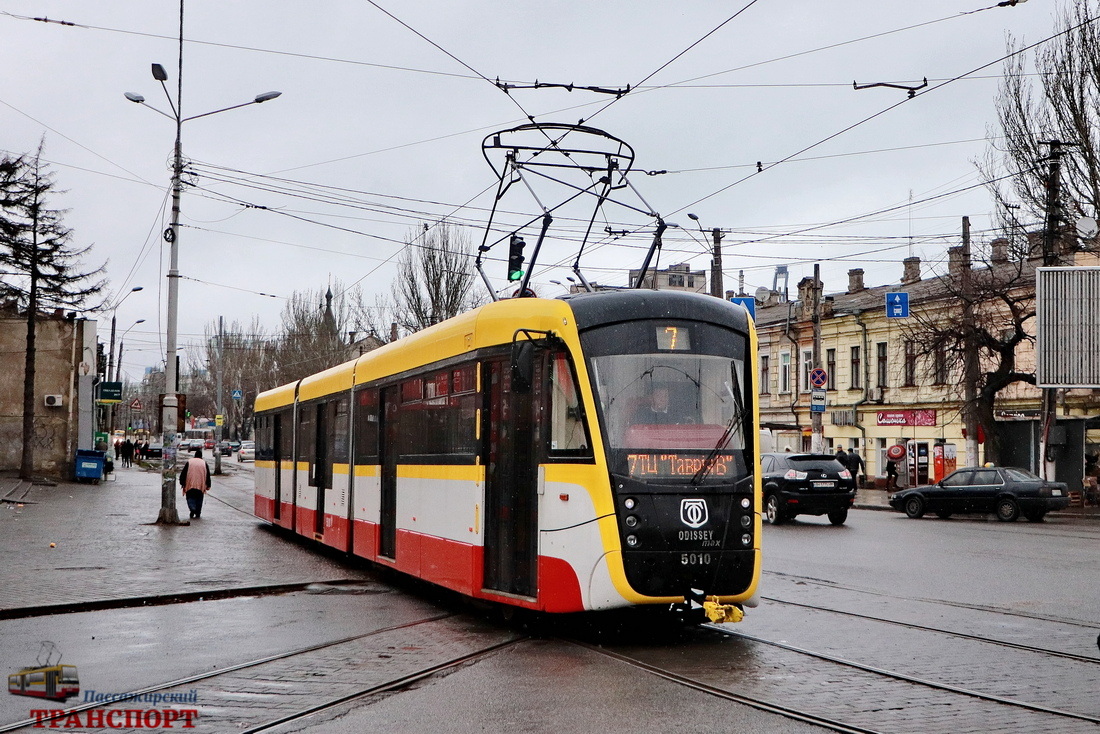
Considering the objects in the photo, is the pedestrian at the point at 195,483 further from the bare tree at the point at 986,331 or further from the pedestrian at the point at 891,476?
the pedestrian at the point at 891,476

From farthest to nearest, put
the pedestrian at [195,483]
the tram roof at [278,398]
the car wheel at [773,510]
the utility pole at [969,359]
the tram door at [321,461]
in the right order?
the utility pole at [969,359] < the car wheel at [773,510] < the pedestrian at [195,483] < the tram roof at [278,398] < the tram door at [321,461]

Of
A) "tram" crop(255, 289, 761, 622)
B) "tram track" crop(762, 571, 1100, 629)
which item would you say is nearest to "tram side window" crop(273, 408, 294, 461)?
"tram track" crop(762, 571, 1100, 629)

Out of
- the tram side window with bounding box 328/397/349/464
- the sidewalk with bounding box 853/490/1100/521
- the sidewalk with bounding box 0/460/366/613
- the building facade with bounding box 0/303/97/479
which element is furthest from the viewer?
the building facade with bounding box 0/303/97/479

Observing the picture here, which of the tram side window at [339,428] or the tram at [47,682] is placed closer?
the tram at [47,682]

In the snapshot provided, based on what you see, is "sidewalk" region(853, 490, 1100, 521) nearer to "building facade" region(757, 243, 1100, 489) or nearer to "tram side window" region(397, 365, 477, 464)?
"building facade" region(757, 243, 1100, 489)

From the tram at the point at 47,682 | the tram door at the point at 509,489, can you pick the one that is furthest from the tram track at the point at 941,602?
the tram at the point at 47,682

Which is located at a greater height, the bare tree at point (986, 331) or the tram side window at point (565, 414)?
the bare tree at point (986, 331)

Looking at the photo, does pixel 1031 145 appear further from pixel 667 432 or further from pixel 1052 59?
pixel 667 432

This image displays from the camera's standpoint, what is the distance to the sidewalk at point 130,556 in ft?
43.5

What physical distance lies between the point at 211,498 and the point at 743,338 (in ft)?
94.5

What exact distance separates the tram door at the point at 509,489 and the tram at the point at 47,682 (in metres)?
3.62

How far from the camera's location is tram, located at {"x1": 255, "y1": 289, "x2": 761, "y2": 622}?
31.1 feet

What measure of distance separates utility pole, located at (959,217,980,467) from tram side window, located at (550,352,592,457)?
28.6 m

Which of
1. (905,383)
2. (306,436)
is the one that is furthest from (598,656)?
(905,383)
